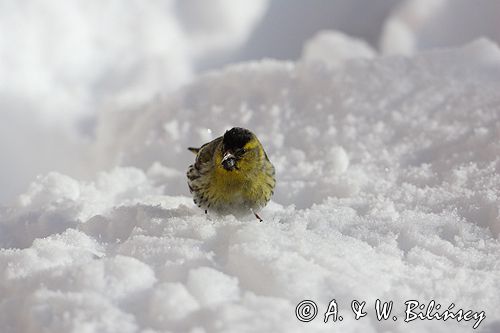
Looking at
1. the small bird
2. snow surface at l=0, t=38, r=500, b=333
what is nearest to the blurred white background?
snow surface at l=0, t=38, r=500, b=333

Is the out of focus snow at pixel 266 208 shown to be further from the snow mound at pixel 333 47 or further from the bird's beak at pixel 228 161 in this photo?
the bird's beak at pixel 228 161

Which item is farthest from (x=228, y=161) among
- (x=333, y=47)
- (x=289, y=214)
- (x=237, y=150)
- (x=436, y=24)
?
(x=436, y=24)

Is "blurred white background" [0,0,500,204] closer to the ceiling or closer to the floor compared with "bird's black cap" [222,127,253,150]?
closer to the ceiling

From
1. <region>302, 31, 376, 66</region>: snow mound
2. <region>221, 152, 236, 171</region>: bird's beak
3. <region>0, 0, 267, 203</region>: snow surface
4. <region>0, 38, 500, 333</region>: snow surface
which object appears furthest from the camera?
<region>302, 31, 376, 66</region>: snow mound

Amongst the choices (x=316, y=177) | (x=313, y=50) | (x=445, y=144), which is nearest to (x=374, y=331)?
(x=316, y=177)

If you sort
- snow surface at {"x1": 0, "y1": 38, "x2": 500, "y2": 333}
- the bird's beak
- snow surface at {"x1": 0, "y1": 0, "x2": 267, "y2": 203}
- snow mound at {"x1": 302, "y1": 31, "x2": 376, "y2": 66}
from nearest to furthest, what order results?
snow surface at {"x1": 0, "y1": 38, "x2": 500, "y2": 333} < the bird's beak < snow surface at {"x1": 0, "y1": 0, "x2": 267, "y2": 203} < snow mound at {"x1": 302, "y1": 31, "x2": 376, "y2": 66}

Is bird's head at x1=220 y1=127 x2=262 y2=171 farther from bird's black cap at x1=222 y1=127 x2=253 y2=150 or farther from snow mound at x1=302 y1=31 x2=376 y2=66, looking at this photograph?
snow mound at x1=302 y1=31 x2=376 y2=66

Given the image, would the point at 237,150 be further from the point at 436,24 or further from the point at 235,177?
the point at 436,24
